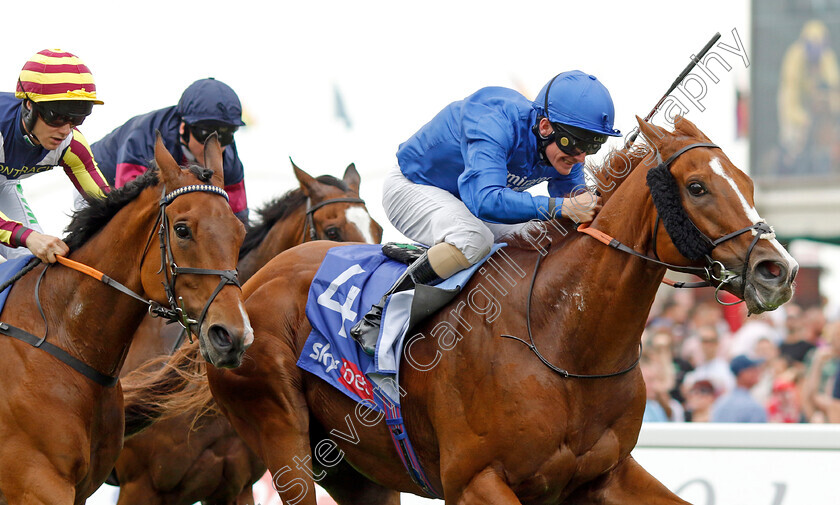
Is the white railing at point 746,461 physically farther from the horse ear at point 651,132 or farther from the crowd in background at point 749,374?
the horse ear at point 651,132

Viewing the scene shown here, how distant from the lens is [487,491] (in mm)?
3588

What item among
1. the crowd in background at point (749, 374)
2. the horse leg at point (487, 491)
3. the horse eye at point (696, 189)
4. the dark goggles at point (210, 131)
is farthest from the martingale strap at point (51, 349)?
the crowd in background at point (749, 374)

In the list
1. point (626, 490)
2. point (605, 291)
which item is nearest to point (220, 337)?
point (605, 291)

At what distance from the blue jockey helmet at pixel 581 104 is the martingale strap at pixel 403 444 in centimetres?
139

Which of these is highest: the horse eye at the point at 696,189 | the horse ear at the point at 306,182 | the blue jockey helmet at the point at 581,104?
the blue jockey helmet at the point at 581,104

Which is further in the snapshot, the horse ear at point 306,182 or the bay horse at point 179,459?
the horse ear at point 306,182

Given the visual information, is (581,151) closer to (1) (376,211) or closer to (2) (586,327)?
(2) (586,327)

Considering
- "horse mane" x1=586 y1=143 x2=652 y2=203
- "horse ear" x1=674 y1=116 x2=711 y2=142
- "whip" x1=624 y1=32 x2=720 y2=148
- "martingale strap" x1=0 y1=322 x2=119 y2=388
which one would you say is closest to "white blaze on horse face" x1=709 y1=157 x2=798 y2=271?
"horse ear" x1=674 y1=116 x2=711 y2=142

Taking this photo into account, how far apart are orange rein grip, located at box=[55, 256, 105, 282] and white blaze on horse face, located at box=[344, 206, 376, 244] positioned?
6.88 ft

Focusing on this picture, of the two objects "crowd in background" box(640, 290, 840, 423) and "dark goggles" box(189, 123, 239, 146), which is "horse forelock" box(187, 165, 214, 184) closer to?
"dark goggles" box(189, 123, 239, 146)

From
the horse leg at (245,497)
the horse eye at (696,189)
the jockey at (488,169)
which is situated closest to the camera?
the horse eye at (696,189)

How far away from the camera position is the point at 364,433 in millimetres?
4250

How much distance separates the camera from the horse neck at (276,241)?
5.92 metres

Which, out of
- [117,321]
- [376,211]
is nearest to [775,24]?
[376,211]
